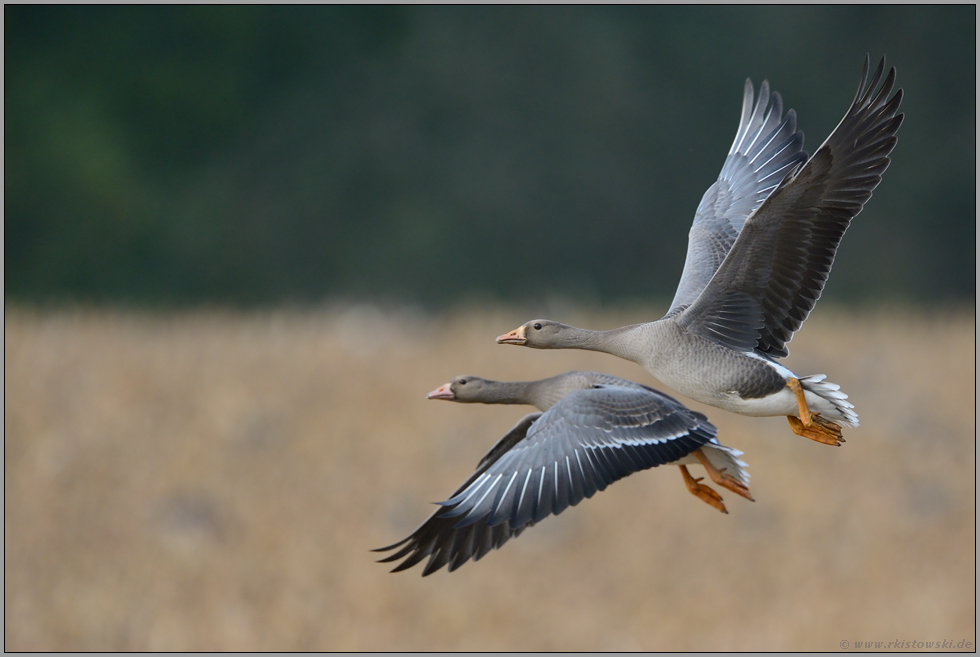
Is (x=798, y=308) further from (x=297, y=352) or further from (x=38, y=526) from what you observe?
(x=297, y=352)

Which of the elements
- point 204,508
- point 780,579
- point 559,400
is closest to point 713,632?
point 780,579

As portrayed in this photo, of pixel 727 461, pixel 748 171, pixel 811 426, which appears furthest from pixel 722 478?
pixel 748 171

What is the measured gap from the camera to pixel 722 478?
3.83 m

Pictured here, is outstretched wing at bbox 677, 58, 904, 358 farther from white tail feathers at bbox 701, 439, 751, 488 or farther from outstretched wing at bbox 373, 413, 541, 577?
outstretched wing at bbox 373, 413, 541, 577

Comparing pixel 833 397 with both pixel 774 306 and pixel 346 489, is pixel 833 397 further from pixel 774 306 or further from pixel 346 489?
pixel 346 489

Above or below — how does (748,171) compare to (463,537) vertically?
above

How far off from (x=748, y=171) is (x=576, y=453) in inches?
67.5

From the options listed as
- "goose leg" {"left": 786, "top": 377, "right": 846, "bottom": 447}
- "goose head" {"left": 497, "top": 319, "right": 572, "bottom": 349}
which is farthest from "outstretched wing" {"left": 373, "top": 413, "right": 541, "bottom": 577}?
"goose leg" {"left": 786, "top": 377, "right": 846, "bottom": 447}

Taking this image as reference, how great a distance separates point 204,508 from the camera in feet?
36.5

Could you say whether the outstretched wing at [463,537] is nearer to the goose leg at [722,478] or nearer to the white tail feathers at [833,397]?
the goose leg at [722,478]

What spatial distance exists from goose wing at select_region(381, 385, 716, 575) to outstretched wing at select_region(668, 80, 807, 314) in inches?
36.7

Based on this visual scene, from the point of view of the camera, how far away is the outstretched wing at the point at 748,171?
4.30 meters

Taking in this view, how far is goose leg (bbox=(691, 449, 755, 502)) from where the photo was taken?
12.3 feet

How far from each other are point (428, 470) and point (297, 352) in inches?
98.2
